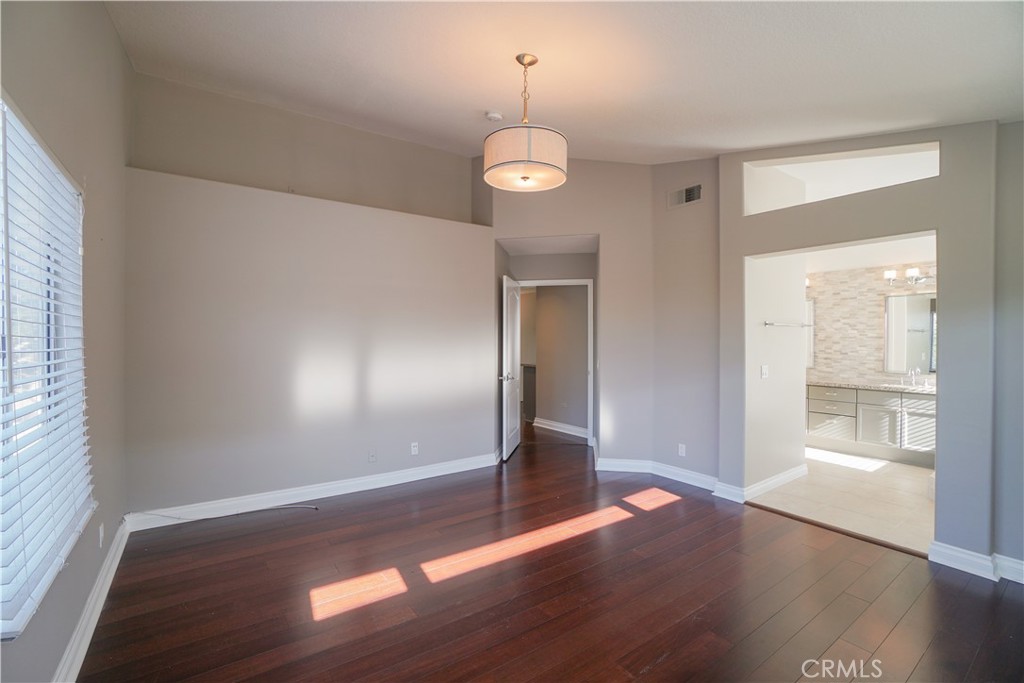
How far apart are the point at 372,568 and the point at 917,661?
2.78 metres

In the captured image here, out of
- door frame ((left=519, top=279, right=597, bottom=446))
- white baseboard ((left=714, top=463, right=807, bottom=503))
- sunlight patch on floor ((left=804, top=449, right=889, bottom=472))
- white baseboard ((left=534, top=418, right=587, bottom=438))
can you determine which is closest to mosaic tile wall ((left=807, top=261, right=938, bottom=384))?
sunlight patch on floor ((left=804, top=449, right=889, bottom=472))

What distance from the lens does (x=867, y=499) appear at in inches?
160

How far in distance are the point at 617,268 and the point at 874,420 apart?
11.8 ft

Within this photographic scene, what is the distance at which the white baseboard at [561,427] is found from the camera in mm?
6617

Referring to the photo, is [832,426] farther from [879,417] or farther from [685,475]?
[685,475]

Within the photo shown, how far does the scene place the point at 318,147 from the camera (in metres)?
4.28

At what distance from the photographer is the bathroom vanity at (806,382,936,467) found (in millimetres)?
5066

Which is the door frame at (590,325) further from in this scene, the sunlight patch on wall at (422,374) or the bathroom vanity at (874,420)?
the bathroom vanity at (874,420)

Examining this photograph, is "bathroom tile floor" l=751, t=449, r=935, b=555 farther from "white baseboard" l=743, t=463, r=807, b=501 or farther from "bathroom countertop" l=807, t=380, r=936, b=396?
"bathroom countertop" l=807, t=380, r=936, b=396

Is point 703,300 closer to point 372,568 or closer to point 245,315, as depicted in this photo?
point 372,568

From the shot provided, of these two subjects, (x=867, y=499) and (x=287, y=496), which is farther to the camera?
(x=867, y=499)

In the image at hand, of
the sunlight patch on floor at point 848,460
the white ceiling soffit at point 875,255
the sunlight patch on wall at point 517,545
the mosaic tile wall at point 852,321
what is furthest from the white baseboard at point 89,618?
the mosaic tile wall at point 852,321

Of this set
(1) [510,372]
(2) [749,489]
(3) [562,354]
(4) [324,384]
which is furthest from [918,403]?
(4) [324,384]

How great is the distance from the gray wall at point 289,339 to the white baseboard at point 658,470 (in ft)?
4.51
